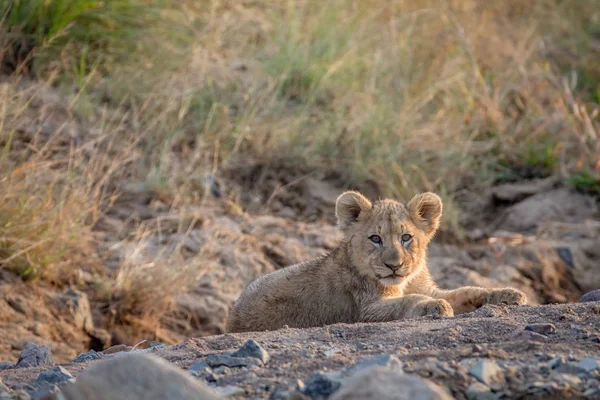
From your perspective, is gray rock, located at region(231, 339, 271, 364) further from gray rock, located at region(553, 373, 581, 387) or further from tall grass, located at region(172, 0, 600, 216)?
tall grass, located at region(172, 0, 600, 216)

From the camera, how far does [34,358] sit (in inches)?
215

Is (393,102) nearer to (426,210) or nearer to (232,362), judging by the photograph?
(426,210)

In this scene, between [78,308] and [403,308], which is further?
[78,308]

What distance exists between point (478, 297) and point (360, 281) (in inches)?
31.2

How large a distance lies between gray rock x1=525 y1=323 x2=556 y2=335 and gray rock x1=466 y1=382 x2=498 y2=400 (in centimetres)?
101

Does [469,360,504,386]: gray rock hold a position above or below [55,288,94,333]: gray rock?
above

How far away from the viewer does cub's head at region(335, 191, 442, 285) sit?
241 inches

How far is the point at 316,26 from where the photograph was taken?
36.5 feet

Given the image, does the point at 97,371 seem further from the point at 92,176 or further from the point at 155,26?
the point at 155,26

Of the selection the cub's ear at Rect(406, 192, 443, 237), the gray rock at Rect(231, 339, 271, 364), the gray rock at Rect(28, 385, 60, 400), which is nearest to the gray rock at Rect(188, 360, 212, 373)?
the gray rock at Rect(231, 339, 271, 364)

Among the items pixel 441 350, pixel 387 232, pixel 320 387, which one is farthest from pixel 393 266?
pixel 320 387

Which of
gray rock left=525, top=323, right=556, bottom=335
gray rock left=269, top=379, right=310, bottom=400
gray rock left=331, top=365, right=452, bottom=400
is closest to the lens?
gray rock left=331, top=365, right=452, bottom=400

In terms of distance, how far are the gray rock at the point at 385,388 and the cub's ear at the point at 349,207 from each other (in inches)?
129

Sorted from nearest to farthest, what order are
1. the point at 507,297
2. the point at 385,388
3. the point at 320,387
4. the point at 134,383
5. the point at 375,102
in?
the point at 385,388 < the point at 134,383 < the point at 320,387 < the point at 507,297 < the point at 375,102
